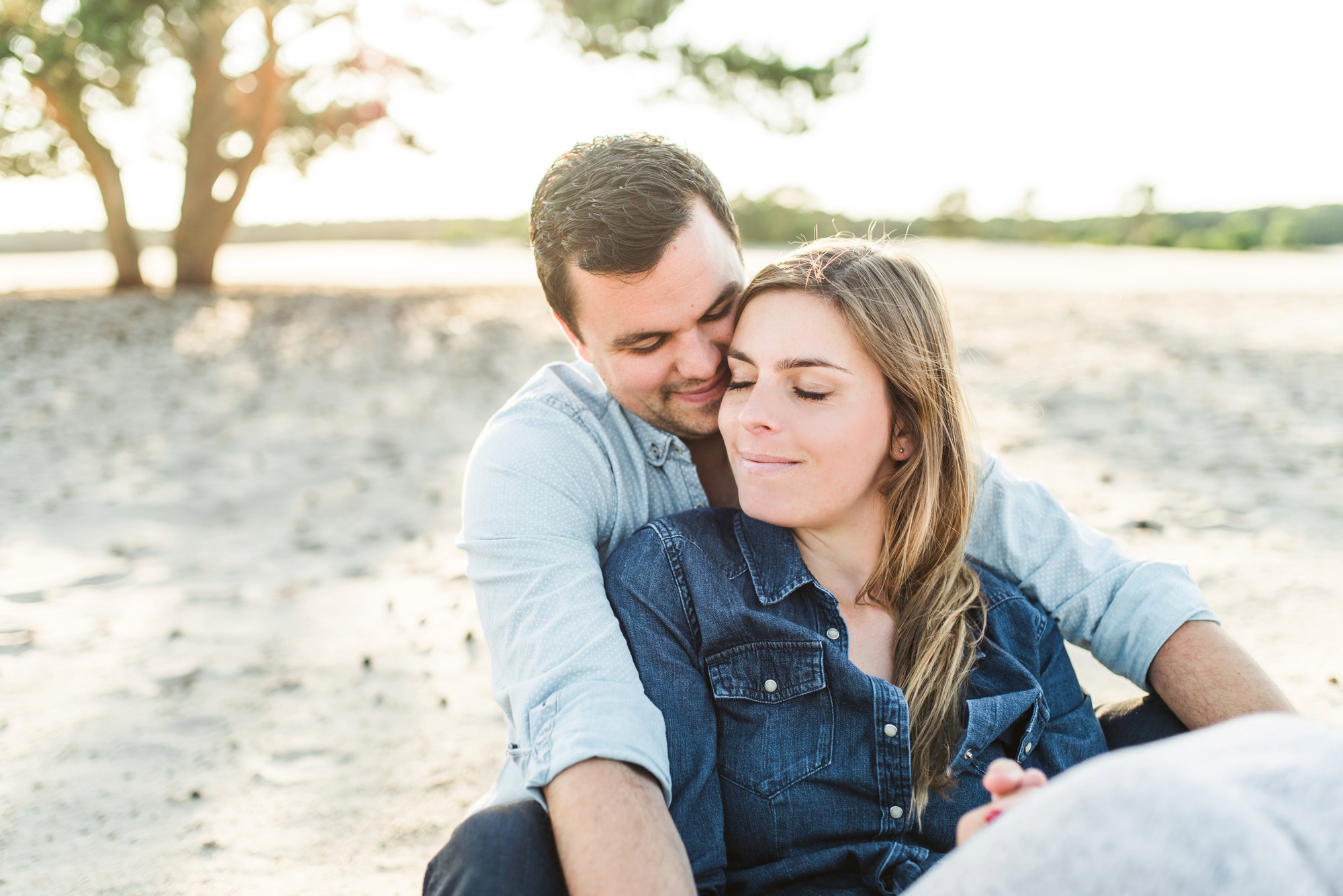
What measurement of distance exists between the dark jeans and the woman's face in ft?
2.74

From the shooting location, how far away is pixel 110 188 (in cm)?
1605

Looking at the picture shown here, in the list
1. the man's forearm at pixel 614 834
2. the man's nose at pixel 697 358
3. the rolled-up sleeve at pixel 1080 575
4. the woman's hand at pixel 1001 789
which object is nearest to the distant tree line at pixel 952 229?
the man's nose at pixel 697 358

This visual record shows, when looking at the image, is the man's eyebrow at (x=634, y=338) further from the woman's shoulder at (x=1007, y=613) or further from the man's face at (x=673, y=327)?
the woman's shoulder at (x=1007, y=613)

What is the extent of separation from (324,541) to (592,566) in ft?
11.9

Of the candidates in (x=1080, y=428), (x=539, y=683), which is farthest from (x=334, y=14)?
(x=539, y=683)

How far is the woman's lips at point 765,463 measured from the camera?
215cm

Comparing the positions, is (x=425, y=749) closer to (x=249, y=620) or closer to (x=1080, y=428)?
(x=249, y=620)

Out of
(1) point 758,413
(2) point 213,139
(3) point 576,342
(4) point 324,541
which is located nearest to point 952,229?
(2) point 213,139

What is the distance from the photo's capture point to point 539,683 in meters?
1.89

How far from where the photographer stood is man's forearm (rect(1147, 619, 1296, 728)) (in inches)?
83.0

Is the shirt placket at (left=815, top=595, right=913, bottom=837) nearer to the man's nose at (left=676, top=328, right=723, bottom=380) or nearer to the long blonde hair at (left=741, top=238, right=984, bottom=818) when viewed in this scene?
the long blonde hair at (left=741, top=238, right=984, bottom=818)

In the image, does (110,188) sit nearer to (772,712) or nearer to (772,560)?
(772,560)

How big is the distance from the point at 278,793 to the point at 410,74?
47.0 ft

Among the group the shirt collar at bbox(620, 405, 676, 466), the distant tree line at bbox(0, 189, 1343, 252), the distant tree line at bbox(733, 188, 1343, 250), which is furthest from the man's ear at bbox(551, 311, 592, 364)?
the distant tree line at bbox(733, 188, 1343, 250)
